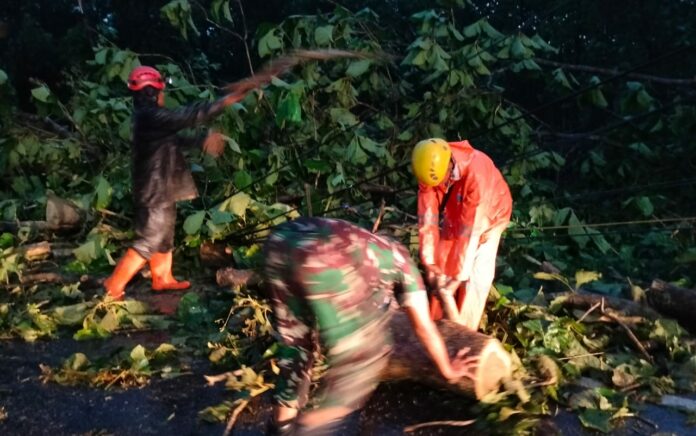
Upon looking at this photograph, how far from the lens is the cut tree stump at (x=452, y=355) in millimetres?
3400

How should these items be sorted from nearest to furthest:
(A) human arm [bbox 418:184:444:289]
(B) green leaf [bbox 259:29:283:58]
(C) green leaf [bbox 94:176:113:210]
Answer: (A) human arm [bbox 418:184:444:289]
(C) green leaf [bbox 94:176:113:210]
(B) green leaf [bbox 259:29:283:58]

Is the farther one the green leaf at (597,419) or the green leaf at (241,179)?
the green leaf at (241,179)

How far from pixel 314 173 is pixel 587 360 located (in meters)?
3.90

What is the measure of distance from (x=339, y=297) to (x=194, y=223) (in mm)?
3701

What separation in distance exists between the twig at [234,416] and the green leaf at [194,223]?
2.55m

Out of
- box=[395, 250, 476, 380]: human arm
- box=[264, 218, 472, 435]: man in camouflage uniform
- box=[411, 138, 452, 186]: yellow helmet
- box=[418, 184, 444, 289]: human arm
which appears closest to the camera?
box=[264, 218, 472, 435]: man in camouflage uniform

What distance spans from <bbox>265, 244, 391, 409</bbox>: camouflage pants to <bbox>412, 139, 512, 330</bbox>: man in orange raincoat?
1.40 meters

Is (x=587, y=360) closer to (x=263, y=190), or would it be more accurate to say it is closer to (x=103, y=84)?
(x=263, y=190)

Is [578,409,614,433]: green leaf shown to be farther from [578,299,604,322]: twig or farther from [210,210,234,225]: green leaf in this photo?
[210,210,234,225]: green leaf

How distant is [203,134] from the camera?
5266 millimetres

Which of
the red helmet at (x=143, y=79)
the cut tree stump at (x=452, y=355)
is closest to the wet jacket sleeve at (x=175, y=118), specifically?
the red helmet at (x=143, y=79)

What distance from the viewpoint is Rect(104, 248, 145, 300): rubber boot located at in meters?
5.07

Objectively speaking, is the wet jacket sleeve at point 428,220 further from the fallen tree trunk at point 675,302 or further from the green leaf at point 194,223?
the green leaf at point 194,223

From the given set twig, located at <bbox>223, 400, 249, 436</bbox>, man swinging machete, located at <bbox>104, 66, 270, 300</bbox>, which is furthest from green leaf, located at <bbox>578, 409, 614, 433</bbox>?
man swinging machete, located at <bbox>104, 66, 270, 300</bbox>
